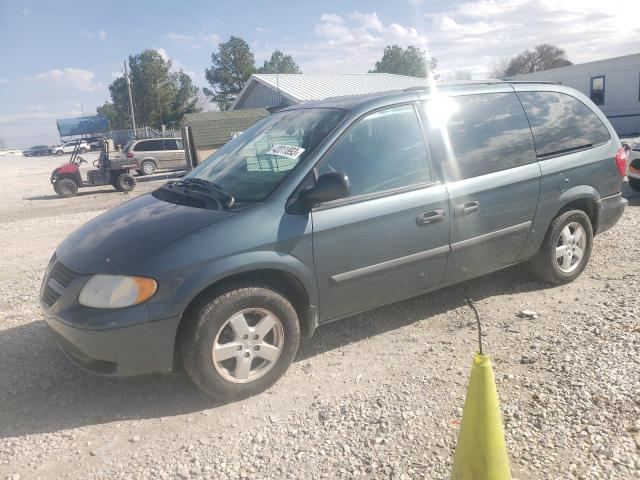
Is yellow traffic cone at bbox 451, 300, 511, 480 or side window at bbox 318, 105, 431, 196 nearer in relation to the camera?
yellow traffic cone at bbox 451, 300, 511, 480

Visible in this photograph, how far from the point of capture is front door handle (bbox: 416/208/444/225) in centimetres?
363

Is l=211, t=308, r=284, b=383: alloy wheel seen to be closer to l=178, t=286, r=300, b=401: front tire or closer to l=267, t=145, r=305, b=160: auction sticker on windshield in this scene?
l=178, t=286, r=300, b=401: front tire

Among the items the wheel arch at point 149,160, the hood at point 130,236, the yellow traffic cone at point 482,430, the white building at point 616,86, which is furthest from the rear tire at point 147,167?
the yellow traffic cone at point 482,430

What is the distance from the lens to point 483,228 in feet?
13.1

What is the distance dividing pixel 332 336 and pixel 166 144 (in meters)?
22.8

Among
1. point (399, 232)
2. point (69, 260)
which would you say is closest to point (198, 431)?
point (69, 260)

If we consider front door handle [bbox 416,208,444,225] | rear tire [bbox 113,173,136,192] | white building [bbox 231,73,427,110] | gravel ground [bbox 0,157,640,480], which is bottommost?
gravel ground [bbox 0,157,640,480]

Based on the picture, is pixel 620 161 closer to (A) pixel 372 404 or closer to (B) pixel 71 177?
(A) pixel 372 404

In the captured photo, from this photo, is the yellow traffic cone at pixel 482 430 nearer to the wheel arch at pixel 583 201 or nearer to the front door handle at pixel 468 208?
the front door handle at pixel 468 208

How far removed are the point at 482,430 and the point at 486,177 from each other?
2285mm

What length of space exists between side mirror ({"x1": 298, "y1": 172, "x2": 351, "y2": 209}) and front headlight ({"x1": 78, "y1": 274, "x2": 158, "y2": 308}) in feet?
3.46

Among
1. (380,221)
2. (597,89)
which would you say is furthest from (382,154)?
(597,89)

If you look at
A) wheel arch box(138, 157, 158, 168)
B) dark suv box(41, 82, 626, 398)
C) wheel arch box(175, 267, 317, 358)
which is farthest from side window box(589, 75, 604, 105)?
wheel arch box(175, 267, 317, 358)

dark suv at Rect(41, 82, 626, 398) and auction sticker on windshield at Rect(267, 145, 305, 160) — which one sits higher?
auction sticker on windshield at Rect(267, 145, 305, 160)
